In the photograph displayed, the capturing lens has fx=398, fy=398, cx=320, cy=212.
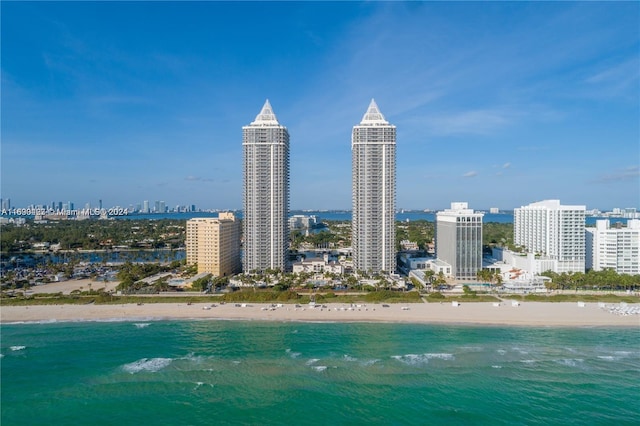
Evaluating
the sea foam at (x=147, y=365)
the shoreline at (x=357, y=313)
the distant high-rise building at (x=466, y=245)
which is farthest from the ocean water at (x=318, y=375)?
the distant high-rise building at (x=466, y=245)

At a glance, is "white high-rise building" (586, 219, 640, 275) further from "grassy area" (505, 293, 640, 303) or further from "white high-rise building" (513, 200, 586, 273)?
"grassy area" (505, 293, 640, 303)

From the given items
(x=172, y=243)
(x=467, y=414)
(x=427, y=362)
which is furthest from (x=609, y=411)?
(x=172, y=243)

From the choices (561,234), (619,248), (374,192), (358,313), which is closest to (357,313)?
(358,313)

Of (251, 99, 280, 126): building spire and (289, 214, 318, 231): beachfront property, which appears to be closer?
(251, 99, 280, 126): building spire

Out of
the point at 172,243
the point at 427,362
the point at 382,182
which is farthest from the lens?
the point at 172,243

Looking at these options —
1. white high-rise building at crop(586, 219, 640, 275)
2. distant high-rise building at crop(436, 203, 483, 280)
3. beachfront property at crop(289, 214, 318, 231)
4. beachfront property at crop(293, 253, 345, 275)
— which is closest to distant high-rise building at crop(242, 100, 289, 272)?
beachfront property at crop(293, 253, 345, 275)

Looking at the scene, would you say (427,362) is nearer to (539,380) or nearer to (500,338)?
(539,380)
